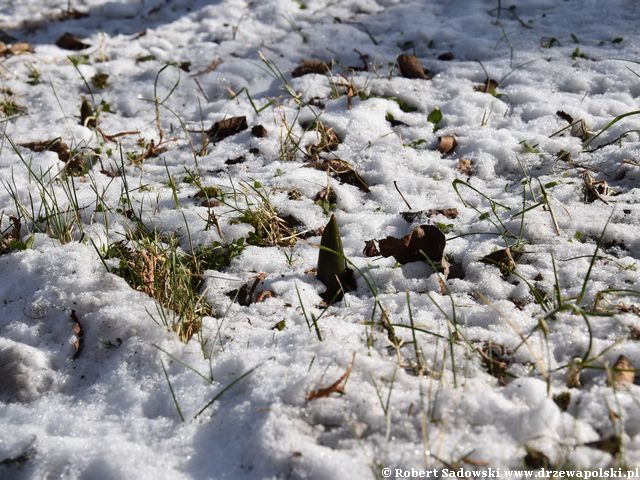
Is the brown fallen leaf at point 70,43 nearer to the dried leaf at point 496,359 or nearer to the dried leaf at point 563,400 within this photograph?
the dried leaf at point 496,359

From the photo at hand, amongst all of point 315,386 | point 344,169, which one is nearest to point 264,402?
point 315,386

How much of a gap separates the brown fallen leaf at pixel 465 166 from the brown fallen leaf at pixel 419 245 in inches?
26.0

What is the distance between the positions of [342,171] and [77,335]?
139 centimetres

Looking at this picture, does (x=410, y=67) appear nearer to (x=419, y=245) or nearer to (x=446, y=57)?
(x=446, y=57)

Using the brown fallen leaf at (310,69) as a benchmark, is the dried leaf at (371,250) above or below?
below

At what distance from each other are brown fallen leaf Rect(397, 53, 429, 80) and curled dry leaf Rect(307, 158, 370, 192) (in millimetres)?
1036

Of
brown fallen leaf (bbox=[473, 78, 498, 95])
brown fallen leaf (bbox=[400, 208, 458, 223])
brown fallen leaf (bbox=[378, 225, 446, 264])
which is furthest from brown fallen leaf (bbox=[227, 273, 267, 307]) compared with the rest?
brown fallen leaf (bbox=[473, 78, 498, 95])

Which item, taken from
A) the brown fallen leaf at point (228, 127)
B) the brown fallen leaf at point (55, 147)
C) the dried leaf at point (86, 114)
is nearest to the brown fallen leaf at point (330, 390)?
the brown fallen leaf at point (228, 127)

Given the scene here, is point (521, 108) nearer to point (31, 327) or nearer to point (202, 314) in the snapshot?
point (202, 314)

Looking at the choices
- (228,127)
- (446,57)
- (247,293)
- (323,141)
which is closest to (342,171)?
(323,141)

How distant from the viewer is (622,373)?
1.64m

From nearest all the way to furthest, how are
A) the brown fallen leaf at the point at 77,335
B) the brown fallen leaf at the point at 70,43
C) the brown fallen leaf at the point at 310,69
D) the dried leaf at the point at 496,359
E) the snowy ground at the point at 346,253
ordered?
the snowy ground at the point at 346,253, the dried leaf at the point at 496,359, the brown fallen leaf at the point at 77,335, the brown fallen leaf at the point at 310,69, the brown fallen leaf at the point at 70,43

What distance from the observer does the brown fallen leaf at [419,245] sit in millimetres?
2211

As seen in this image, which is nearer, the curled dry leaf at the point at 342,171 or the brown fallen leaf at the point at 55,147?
the curled dry leaf at the point at 342,171
